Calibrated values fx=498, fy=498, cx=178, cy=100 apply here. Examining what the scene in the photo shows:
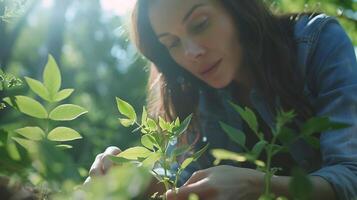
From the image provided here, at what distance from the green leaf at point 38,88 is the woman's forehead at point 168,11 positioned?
971mm

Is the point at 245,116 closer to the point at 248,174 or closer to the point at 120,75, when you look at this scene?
the point at 248,174

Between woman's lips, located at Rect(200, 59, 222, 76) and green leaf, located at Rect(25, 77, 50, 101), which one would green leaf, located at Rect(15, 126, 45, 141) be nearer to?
green leaf, located at Rect(25, 77, 50, 101)

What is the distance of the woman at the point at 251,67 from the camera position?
1.03m

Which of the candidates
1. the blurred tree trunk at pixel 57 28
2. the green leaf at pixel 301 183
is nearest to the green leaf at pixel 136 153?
the green leaf at pixel 301 183

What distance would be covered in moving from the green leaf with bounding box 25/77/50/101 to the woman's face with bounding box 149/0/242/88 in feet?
3.09

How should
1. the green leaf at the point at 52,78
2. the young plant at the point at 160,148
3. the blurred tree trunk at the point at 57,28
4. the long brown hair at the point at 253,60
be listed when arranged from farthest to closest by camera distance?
1. the blurred tree trunk at the point at 57,28
2. the long brown hair at the point at 253,60
3. the young plant at the point at 160,148
4. the green leaf at the point at 52,78

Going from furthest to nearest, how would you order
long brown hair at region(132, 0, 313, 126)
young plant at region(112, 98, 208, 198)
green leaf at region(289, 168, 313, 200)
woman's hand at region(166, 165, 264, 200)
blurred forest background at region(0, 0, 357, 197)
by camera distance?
blurred forest background at region(0, 0, 357, 197), long brown hair at region(132, 0, 313, 126), woman's hand at region(166, 165, 264, 200), young plant at region(112, 98, 208, 198), green leaf at region(289, 168, 313, 200)

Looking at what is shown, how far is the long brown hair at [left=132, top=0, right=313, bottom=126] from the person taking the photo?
4.12ft

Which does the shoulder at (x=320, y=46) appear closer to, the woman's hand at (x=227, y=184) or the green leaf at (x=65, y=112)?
the woman's hand at (x=227, y=184)

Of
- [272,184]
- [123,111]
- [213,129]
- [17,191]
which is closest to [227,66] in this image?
[213,129]

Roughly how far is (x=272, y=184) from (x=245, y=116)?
0.31 metres

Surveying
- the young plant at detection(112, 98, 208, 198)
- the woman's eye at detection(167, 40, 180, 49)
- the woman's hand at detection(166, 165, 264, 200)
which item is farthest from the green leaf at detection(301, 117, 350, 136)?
the woman's eye at detection(167, 40, 180, 49)

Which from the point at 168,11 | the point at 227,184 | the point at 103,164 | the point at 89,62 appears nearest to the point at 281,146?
the point at 227,184

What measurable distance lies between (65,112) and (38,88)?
0.04 m
